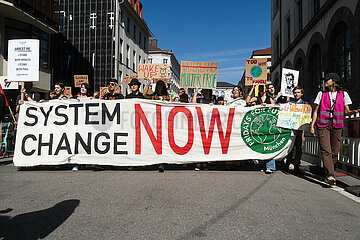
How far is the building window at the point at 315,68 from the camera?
17797mm

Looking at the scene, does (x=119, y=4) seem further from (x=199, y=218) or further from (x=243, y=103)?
(x=199, y=218)

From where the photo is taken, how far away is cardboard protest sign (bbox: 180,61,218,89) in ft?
28.5

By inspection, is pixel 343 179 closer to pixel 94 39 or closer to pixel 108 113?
pixel 108 113

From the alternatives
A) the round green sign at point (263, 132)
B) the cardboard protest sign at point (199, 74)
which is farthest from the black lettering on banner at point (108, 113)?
the round green sign at point (263, 132)

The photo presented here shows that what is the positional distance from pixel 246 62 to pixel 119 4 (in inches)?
1059

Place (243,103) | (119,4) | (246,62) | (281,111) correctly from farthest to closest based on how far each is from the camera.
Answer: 1. (119,4)
2. (246,62)
3. (243,103)
4. (281,111)

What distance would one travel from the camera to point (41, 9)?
19.4m

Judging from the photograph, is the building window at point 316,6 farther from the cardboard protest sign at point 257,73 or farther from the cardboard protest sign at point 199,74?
the cardboard protest sign at point 199,74

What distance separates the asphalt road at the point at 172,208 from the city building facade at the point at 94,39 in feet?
89.9

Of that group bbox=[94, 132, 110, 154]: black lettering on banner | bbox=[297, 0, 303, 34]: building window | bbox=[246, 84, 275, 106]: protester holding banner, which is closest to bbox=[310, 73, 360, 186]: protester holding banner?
bbox=[246, 84, 275, 106]: protester holding banner

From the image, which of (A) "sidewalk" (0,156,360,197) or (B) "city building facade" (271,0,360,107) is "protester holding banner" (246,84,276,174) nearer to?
(A) "sidewalk" (0,156,360,197)

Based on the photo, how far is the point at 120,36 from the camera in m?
32.6

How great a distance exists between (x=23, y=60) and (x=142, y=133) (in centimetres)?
345

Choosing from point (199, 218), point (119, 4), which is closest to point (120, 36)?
point (119, 4)
